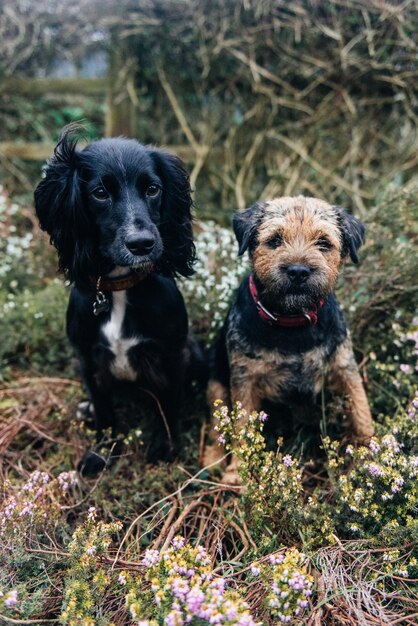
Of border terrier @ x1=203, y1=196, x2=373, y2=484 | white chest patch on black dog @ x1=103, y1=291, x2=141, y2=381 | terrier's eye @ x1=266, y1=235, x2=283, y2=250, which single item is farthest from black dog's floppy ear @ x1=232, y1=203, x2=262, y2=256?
white chest patch on black dog @ x1=103, y1=291, x2=141, y2=381

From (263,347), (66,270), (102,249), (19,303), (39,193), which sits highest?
(39,193)

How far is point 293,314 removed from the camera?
2939 mm

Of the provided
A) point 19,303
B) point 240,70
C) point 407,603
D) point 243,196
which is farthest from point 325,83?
point 407,603

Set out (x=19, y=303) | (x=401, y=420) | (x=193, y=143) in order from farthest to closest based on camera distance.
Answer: (x=193, y=143) → (x=19, y=303) → (x=401, y=420)

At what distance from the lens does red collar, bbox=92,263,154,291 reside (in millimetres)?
3025

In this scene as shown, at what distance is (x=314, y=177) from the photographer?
6.52m

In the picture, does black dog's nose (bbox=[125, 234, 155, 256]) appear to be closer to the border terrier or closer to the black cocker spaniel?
the black cocker spaniel

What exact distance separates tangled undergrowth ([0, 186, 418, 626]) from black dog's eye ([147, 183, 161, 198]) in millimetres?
1188

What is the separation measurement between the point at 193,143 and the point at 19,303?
331cm

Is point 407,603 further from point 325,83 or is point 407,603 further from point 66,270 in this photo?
point 325,83

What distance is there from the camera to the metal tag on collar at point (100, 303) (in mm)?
3027

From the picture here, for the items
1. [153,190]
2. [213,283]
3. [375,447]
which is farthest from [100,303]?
[375,447]

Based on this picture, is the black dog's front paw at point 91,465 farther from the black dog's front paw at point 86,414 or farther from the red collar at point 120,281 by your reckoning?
the red collar at point 120,281

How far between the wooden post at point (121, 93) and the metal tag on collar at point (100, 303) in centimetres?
420
